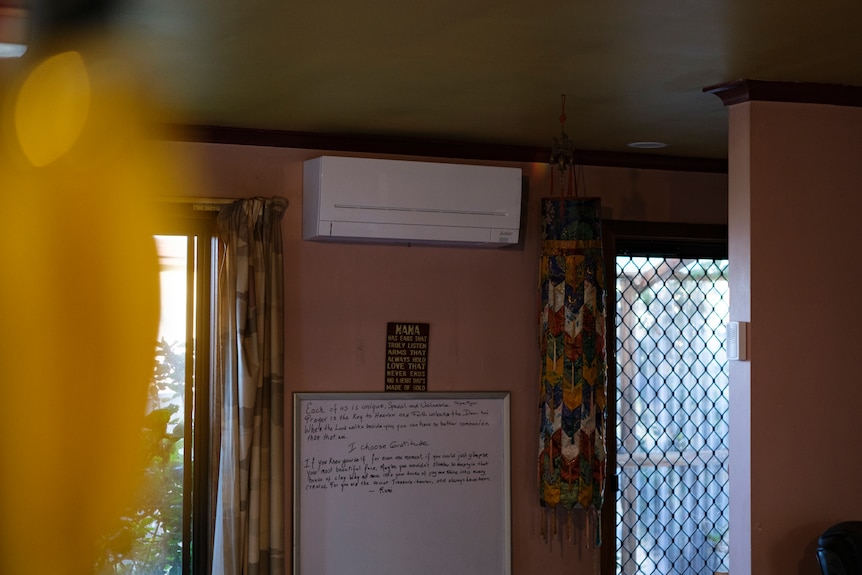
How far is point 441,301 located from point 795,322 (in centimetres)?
155

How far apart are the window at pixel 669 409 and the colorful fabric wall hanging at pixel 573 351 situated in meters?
0.37

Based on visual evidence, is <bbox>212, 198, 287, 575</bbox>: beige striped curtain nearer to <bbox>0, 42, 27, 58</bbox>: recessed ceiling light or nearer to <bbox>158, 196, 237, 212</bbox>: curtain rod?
<bbox>158, 196, 237, 212</bbox>: curtain rod

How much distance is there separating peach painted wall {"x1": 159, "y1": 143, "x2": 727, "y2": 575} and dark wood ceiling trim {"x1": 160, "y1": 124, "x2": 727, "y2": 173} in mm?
39

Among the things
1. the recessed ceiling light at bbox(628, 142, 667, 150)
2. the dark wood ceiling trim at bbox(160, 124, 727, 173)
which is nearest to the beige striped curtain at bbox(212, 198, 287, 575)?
the dark wood ceiling trim at bbox(160, 124, 727, 173)

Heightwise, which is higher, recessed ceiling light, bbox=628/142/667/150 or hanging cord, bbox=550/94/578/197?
recessed ceiling light, bbox=628/142/667/150

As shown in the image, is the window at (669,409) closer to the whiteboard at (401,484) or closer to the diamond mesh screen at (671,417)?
the diamond mesh screen at (671,417)

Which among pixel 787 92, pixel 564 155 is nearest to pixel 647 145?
pixel 564 155

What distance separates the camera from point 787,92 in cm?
312

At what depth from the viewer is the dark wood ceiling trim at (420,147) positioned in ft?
12.7

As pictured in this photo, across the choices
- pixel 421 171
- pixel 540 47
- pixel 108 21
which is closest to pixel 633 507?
pixel 421 171

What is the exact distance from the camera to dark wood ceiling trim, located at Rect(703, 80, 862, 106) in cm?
309

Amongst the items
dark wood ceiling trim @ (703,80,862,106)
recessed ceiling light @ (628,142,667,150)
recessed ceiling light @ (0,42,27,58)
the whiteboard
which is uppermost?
recessed ceiling light @ (628,142,667,150)

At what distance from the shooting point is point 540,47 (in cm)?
272

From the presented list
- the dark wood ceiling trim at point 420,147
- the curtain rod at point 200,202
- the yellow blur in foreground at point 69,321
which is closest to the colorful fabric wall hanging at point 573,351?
the dark wood ceiling trim at point 420,147
